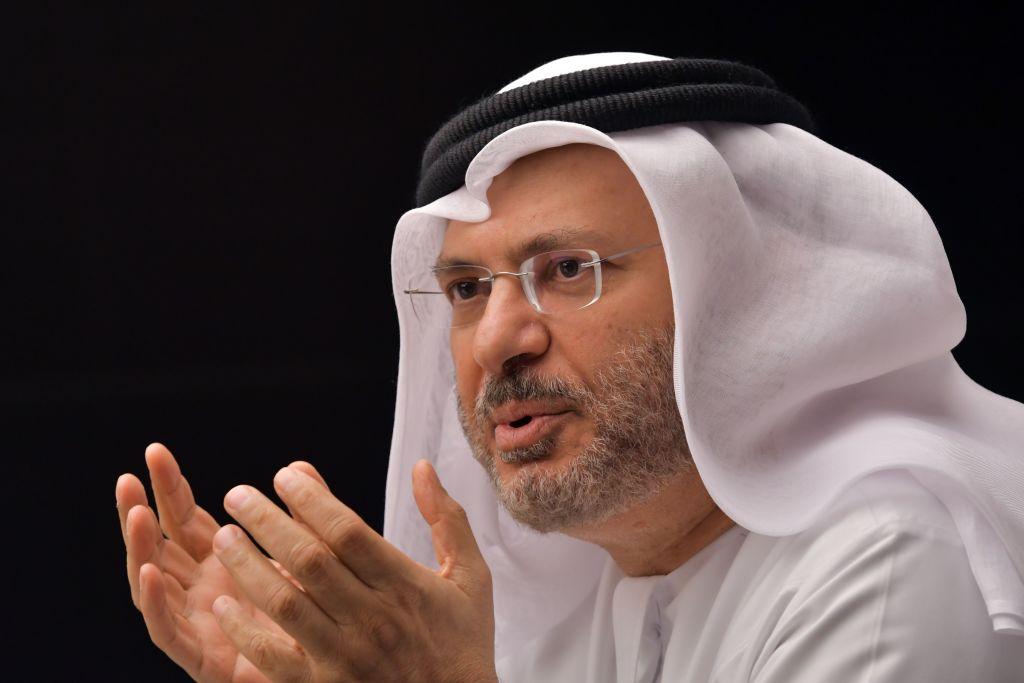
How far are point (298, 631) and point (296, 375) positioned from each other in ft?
5.97

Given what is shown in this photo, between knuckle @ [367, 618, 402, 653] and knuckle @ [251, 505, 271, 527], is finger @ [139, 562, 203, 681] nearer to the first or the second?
knuckle @ [251, 505, 271, 527]

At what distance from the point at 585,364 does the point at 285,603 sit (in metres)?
0.62

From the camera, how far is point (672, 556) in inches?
79.7

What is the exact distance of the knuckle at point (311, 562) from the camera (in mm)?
1528

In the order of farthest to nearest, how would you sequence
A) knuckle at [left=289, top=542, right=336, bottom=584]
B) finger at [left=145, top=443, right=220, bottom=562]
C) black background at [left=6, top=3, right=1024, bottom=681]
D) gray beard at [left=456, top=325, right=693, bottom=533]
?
1. black background at [left=6, top=3, right=1024, bottom=681]
2. finger at [left=145, top=443, right=220, bottom=562]
3. gray beard at [left=456, top=325, right=693, bottom=533]
4. knuckle at [left=289, top=542, right=336, bottom=584]

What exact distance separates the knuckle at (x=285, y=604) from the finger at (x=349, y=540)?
0.02 m

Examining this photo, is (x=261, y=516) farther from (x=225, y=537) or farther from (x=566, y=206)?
(x=566, y=206)

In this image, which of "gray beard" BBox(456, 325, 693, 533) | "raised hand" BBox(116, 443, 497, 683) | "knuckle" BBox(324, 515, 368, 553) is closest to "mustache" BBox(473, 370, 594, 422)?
"gray beard" BBox(456, 325, 693, 533)

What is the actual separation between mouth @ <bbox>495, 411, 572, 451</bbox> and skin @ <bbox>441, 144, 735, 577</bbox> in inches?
0.8

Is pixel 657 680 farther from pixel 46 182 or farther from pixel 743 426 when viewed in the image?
pixel 46 182

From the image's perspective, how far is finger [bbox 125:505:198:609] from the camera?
6.33 feet

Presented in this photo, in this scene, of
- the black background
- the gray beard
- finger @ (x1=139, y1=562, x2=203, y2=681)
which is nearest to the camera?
finger @ (x1=139, y1=562, x2=203, y2=681)

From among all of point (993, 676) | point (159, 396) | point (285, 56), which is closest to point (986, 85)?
point (285, 56)

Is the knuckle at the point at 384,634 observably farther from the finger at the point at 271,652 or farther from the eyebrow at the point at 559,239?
the eyebrow at the point at 559,239
